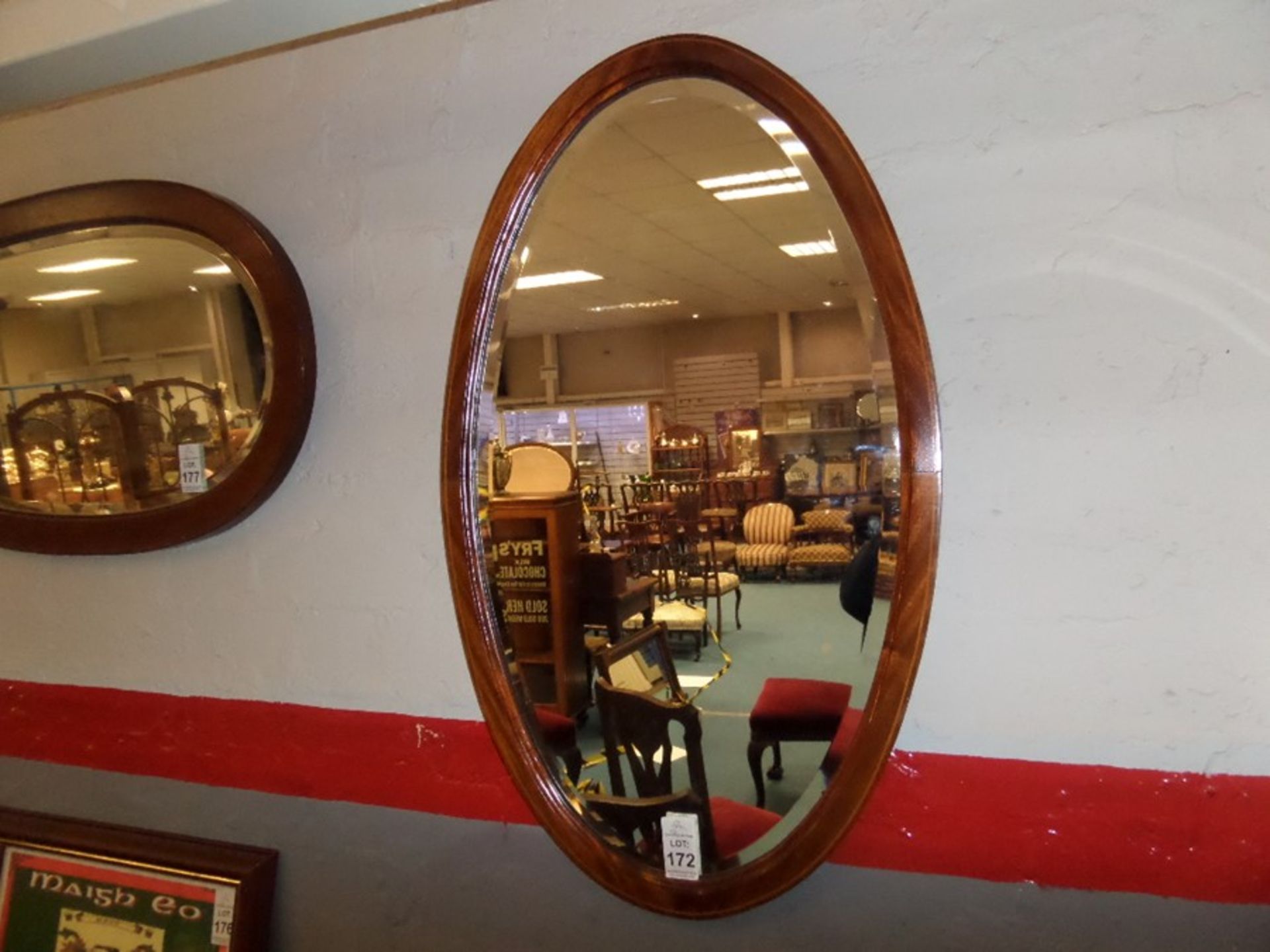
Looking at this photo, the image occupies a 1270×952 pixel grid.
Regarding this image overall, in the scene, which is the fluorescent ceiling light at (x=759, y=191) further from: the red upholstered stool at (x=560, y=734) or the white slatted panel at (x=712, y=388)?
the red upholstered stool at (x=560, y=734)

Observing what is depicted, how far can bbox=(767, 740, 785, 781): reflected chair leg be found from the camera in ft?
4.10

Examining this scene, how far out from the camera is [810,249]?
3.95ft

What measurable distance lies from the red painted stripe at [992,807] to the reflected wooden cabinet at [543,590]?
172mm

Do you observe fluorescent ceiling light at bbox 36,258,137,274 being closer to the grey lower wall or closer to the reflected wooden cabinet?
the reflected wooden cabinet

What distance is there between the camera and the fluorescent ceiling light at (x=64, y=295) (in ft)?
5.63

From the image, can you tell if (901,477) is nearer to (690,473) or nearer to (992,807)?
(690,473)

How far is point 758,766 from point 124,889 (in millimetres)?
1445

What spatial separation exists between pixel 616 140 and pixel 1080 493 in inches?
35.3

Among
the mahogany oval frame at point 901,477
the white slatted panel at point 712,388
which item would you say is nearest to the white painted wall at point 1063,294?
the mahogany oval frame at point 901,477

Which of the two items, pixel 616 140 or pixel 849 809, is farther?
pixel 616 140

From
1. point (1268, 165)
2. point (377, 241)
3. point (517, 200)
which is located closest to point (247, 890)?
point (377, 241)

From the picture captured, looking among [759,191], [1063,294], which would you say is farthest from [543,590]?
[1063,294]

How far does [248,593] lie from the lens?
65.2 inches

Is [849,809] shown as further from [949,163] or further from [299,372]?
[299,372]
